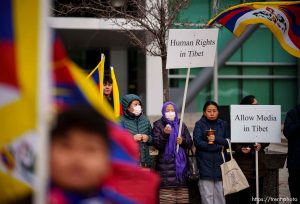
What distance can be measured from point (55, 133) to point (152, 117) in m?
19.1

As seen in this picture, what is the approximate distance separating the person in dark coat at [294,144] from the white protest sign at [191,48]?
4.10ft

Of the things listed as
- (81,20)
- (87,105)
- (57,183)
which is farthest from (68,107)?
(81,20)

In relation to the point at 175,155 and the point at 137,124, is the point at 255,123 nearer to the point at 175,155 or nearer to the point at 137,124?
the point at 175,155

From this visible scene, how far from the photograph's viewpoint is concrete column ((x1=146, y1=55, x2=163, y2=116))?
21984 mm

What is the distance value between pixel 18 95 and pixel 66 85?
25cm

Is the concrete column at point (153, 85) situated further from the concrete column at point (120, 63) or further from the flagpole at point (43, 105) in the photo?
the flagpole at point (43, 105)

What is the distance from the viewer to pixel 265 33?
74.9 ft

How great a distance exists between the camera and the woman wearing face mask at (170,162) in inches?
264

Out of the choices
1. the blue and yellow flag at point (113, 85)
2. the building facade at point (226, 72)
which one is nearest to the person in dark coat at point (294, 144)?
the blue and yellow flag at point (113, 85)

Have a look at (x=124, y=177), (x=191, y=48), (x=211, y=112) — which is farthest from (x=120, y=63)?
(x=124, y=177)

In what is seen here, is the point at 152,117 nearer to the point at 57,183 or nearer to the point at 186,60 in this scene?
the point at 186,60

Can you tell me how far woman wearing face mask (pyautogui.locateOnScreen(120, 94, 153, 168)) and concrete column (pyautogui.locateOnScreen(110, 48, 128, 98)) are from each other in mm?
17127

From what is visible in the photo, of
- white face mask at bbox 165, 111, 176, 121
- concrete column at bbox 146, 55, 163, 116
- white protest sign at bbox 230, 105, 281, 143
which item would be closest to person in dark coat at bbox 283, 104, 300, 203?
white protest sign at bbox 230, 105, 281, 143

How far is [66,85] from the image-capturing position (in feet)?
8.28
